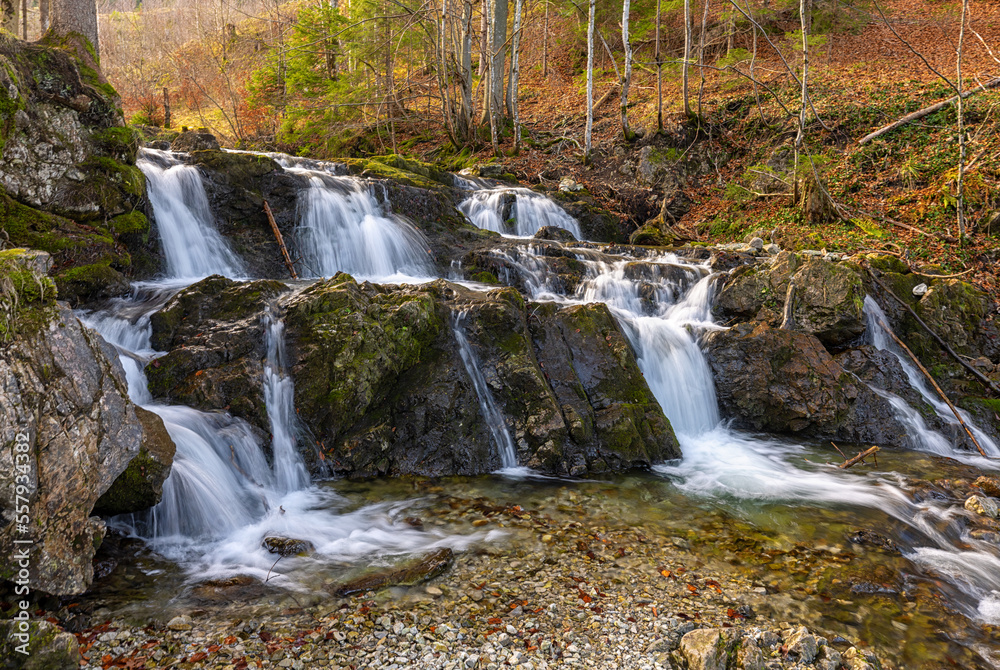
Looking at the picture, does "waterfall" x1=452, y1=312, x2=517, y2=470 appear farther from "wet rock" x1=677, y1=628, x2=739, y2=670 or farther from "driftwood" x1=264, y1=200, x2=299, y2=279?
"driftwood" x1=264, y1=200, x2=299, y2=279

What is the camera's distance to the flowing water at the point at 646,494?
4.14 meters

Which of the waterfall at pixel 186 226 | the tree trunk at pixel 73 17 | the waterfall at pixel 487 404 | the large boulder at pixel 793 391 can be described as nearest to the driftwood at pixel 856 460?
the large boulder at pixel 793 391

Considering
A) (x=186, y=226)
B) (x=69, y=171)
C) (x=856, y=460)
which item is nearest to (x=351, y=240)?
(x=186, y=226)

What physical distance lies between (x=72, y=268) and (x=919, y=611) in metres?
9.16

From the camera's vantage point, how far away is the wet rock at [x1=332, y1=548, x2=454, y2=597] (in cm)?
381

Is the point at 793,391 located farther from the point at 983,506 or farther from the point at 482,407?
the point at 482,407

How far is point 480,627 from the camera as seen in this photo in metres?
3.38

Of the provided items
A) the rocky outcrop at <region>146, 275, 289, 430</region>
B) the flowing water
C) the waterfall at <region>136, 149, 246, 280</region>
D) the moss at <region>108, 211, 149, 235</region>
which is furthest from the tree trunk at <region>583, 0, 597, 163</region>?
the rocky outcrop at <region>146, 275, 289, 430</region>

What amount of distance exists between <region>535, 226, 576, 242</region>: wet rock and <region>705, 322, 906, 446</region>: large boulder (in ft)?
18.1

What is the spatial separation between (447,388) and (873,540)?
438 cm

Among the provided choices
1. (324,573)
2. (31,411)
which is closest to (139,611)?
(324,573)

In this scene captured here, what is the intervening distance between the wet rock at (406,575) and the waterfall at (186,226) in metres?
6.45

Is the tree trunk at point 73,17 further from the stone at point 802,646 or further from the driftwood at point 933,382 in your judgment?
the driftwood at point 933,382

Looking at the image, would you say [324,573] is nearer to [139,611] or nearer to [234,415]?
→ [139,611]
